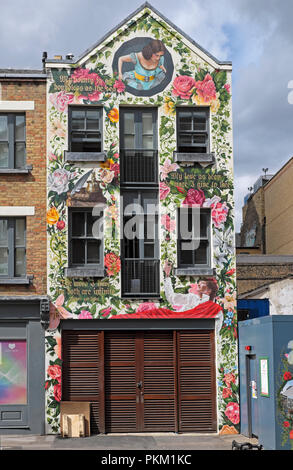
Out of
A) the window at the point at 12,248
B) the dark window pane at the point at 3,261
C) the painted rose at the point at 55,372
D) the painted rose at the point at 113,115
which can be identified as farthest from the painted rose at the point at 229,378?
the painted rose at the point at 113,115

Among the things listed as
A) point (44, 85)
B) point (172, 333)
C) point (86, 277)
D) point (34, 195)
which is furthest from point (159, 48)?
point (172, 333)

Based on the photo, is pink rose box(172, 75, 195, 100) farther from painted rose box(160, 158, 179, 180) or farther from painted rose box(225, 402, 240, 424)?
painted rose box(225, 402, 240, 424)

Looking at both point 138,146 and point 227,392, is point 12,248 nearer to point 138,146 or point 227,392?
point 138,146

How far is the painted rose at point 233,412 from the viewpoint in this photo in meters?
20.1

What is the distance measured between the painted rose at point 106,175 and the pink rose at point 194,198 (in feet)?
7.34

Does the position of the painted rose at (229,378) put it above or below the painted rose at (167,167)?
below

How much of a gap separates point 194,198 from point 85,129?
3809 mm

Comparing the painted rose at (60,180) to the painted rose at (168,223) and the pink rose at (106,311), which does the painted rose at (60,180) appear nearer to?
the painted rose at (168,223)

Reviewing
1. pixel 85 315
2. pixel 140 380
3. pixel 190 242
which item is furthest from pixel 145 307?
pixel 190 242

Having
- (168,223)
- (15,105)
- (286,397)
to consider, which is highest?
(15,105)

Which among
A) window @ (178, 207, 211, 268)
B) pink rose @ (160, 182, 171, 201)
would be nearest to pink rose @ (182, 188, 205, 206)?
window @ (178, 207, 211, 268)

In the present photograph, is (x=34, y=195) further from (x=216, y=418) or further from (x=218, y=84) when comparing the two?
(x=216, y=418)

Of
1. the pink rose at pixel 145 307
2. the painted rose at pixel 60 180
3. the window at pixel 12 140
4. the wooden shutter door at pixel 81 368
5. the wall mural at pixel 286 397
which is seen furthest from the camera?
the window at pixel 12 140

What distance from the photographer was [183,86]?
2106 cm
